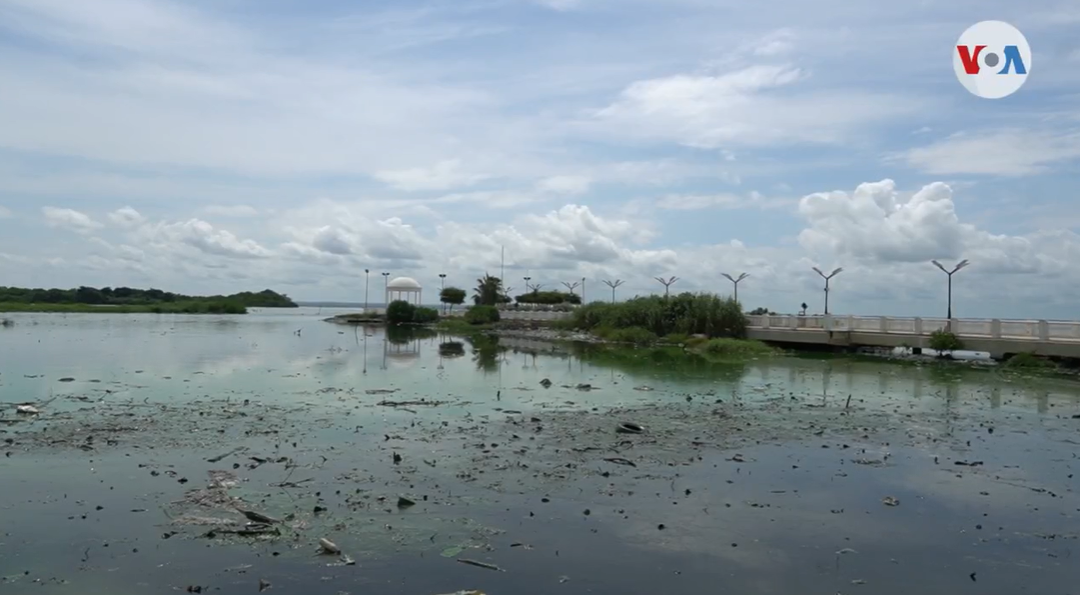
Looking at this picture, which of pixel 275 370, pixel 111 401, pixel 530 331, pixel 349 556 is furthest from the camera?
pixel 530 331

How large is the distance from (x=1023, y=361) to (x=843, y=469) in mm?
25554

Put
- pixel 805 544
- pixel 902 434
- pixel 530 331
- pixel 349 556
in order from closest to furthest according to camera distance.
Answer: pixel 349 556 → pixel 805 544 → pixel 902 434 → pixel 530 331

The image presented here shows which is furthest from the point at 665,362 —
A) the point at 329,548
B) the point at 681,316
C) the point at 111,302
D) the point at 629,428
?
the point at 111,302

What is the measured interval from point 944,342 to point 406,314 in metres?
61.3

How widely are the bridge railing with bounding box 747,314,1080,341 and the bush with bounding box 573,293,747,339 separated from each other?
4.91 feet

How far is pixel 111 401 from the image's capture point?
19328 mm

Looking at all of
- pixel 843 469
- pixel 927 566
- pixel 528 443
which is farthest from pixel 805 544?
pixel 528 443

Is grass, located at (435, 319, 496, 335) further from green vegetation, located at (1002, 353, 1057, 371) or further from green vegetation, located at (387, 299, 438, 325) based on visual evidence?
green vegetation, located at (1002, 353, 1057, 371)

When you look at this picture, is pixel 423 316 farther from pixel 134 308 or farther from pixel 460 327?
pixel 134 308

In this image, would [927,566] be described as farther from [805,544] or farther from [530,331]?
[530,331]

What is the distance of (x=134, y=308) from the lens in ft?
403

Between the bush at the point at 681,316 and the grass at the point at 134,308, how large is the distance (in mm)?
82490

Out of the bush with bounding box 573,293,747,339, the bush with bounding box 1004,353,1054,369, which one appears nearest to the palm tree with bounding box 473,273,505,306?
the bush with bounding box 573,293,747,339

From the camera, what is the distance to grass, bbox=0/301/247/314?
113500mm
